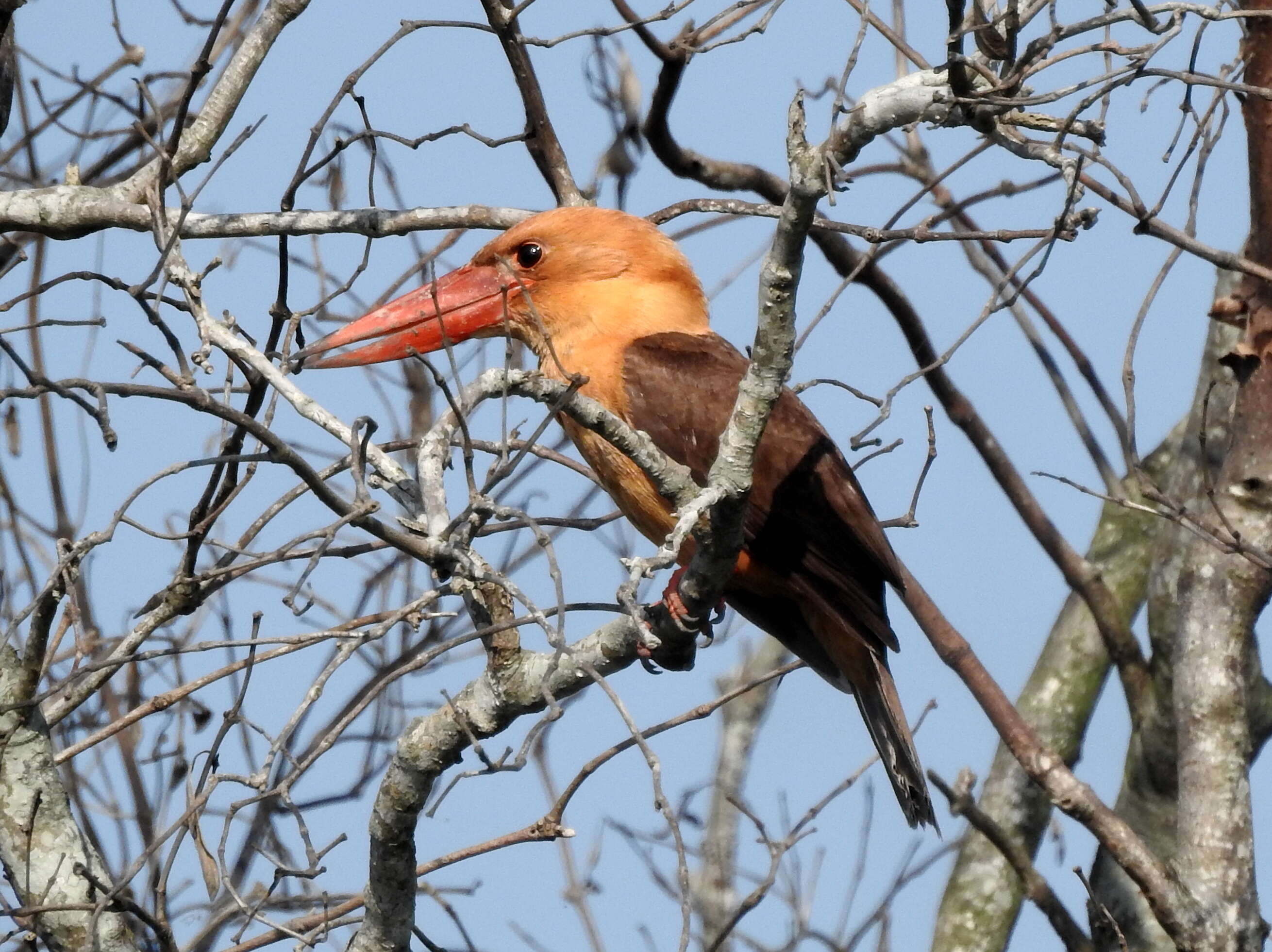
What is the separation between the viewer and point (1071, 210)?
298cm

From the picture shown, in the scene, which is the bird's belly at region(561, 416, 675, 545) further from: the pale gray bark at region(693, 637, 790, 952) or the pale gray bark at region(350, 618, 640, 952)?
the pale gray bark at region(693, 637, 790, 952)

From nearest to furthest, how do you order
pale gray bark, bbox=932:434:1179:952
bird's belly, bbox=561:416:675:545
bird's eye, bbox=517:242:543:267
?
bird's belly, bbox=561:416:675:545, bird's eye, bbox=517:242:543:267, pale gray bark, bbox=932:434:1179:952

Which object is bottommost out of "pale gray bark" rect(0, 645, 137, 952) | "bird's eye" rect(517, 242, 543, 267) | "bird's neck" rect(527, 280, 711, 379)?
"pale gray bark" rect(0, 645, 137, 952)

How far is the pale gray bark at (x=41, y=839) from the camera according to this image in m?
3.15

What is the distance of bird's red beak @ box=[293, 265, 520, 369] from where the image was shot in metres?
4.31

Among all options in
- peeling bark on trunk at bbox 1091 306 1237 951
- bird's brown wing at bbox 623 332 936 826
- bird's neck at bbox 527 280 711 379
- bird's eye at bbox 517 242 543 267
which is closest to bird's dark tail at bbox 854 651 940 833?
bird's brown wing at bbox 623 332 936 826

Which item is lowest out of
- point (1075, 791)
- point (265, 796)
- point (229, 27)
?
point (265, 796)

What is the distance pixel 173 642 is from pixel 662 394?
148 centimetres

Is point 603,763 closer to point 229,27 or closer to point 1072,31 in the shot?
point 1072,31

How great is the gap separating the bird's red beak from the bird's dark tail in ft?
4.88

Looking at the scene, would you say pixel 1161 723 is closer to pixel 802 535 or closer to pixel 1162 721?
pixel 1162 721

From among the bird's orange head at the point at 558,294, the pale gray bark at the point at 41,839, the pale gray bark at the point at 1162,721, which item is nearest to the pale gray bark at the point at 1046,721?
the pale gray bark at the point at 1162,721

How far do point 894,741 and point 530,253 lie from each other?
68.5 inches

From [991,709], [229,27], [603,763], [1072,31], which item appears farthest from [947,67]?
[229,27]
